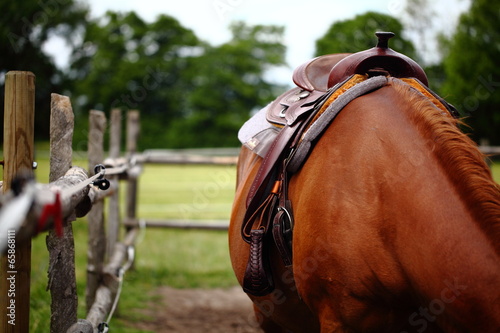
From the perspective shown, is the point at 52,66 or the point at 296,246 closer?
the point at 296,246

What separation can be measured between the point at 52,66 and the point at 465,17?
22.3 m

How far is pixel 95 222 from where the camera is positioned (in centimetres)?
382

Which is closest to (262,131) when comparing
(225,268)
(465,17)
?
(225,268)

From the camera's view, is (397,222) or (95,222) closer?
(397,222)

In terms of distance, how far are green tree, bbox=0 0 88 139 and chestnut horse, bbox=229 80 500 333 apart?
48.3 ft

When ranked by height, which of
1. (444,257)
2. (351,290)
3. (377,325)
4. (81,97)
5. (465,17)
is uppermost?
(465,17)

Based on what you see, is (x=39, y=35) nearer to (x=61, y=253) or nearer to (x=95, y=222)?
(x=95, y=222)

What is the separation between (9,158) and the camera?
1.72 metres

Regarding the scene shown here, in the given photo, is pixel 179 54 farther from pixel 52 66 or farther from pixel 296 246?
pixel 296 246

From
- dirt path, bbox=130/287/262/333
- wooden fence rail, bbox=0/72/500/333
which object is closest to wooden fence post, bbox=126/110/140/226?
dirt path, bbox=130/287/262/333

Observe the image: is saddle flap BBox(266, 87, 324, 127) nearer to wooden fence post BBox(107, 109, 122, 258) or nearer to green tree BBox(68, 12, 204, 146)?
wooden fence post BBox(107, 109, 122, 258)

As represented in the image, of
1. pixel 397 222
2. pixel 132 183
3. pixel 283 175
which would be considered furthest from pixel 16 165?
pixel 132 183

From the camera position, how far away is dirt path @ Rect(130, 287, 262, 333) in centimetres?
446

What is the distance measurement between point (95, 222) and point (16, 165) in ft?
7.21
